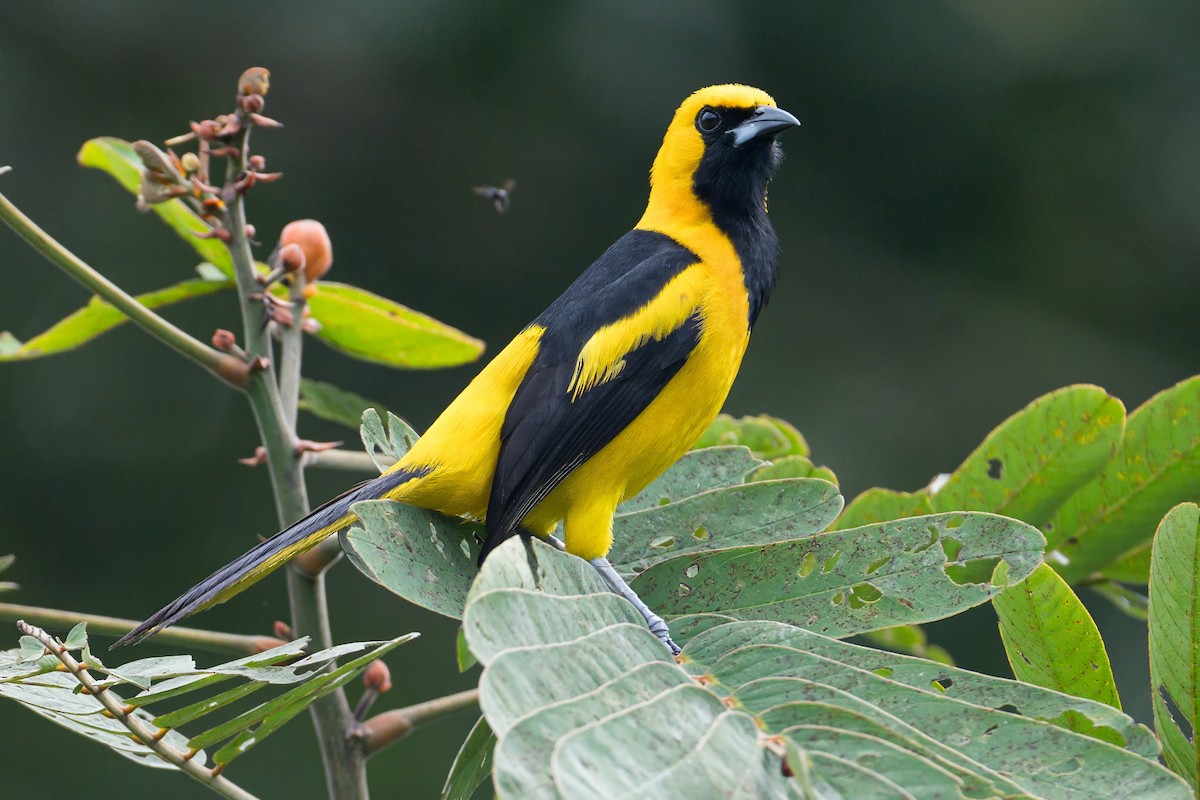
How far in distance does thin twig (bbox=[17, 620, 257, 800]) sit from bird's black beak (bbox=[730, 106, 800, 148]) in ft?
6.27

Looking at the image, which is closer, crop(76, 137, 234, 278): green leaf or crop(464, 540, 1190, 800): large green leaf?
crop(464, 540, 1190, 800): large green leaf

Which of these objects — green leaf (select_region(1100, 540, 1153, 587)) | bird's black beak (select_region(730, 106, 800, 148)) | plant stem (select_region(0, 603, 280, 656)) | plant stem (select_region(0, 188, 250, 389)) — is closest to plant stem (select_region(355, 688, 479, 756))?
plant stem (select_region(0, 603, 280, 656))

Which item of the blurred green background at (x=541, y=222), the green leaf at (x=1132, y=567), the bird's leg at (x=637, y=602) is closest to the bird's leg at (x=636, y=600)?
the bird's leg at (x=637, y=602)

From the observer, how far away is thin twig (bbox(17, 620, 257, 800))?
4.88 feet

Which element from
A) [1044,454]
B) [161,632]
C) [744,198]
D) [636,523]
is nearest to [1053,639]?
[1044,454]

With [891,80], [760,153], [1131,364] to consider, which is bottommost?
[1131,364]

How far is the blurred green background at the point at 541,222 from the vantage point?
21.5ft

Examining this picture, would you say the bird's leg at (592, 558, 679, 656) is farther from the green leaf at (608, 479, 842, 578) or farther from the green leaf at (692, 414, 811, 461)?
the green leaf at (692, 414, 811, 461)

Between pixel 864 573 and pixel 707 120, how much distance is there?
162 centimetres

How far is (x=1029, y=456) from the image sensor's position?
2.23 metres

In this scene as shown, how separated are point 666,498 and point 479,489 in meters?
0.38

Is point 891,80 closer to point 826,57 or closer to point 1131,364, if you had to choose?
point 826,57

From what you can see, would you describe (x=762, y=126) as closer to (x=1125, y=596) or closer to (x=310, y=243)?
(x=310, y=243)

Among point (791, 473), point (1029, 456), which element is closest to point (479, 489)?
point (791, 473)
